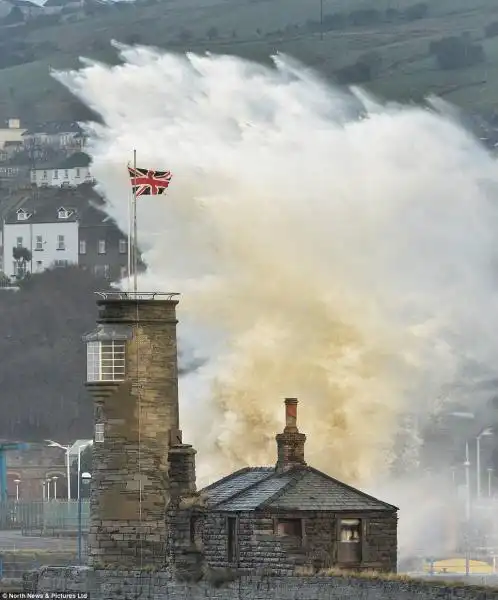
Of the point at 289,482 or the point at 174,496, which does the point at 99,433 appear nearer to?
the point at 174,496

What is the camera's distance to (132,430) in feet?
239

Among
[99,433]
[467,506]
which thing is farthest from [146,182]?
[467,506]

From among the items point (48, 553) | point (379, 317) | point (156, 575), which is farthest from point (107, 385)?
point (48, 553)

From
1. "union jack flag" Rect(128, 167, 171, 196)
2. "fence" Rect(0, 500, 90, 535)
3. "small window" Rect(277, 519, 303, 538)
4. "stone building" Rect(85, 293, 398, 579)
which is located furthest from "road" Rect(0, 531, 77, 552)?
"small window" Rect(277, 519, 303, 538)

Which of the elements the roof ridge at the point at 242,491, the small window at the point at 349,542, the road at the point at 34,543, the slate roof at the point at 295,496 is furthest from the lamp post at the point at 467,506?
the small window at the point at 349,542

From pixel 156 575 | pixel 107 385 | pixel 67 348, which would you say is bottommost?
pixel 156 575

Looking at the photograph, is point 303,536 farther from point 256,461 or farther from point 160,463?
point 256,461

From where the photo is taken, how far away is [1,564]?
108m

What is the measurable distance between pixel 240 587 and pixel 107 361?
1090 cm

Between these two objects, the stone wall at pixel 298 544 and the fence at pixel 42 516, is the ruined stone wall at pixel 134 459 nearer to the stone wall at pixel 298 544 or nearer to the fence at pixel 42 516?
the stone wall at pixel 298 544

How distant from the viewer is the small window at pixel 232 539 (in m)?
65.3

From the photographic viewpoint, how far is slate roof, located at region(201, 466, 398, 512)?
6494cm

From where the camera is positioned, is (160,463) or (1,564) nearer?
(160,463)

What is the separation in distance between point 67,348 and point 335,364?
89.9 metres
